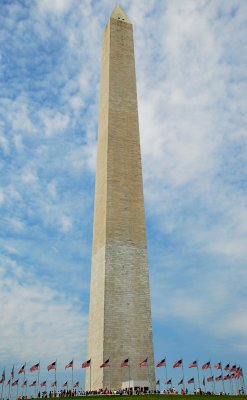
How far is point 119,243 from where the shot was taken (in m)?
40.8

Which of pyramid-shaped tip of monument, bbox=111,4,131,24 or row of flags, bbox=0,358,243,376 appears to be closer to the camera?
row of flags, bbox=0,358,243,376

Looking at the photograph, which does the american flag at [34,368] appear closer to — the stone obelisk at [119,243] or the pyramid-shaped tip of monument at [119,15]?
the stone obelisk at [119,243]

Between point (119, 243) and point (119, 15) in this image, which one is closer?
point (119, 243)

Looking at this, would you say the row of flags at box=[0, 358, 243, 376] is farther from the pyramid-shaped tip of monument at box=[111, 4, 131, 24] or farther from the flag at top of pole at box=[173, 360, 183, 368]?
the pyramid-shaped tip of monument at box=[111, 4, 131, 24]

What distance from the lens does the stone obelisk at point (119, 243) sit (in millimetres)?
37750

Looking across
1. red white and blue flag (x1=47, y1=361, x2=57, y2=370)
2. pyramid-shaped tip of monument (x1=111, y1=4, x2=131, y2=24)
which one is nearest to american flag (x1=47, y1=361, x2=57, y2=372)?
red white and blue flag (x1=47, y1=361, x2=57, y2=370)

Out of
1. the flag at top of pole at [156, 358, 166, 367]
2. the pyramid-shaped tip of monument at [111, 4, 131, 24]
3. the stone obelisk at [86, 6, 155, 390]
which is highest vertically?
the pyramid-shaped tip of monument at [111, 4, 131, 24]

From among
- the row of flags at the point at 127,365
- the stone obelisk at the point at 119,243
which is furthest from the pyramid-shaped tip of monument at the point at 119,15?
the row of flags at the point at 127,365

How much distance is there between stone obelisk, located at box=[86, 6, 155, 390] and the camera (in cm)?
3775

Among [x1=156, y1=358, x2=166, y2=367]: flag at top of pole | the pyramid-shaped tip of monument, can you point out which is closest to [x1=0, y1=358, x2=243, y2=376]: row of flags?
[x1=156, y1=358, x2=166, y2=367]: flag at top of pole

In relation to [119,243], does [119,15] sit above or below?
above

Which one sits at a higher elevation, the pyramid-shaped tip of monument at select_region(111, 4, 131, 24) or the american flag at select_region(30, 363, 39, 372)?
the pyramid-shaped tip of monument at select_region(111, 4, 131, 24)

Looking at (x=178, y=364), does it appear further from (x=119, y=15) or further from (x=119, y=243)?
(x=119, y=15)

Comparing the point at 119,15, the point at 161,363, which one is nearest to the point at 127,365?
the point at 161,363
